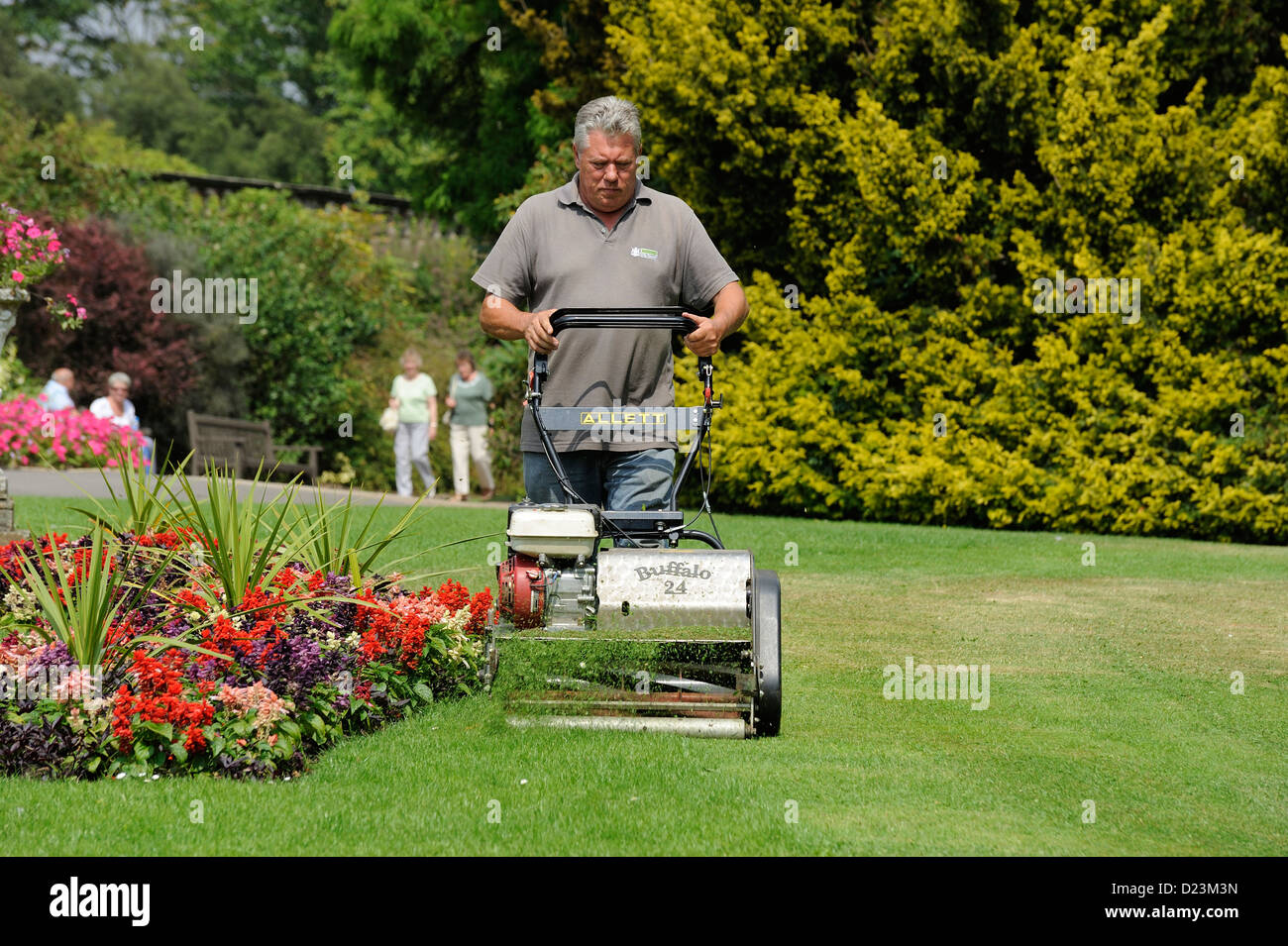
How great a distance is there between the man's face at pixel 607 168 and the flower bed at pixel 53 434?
30.8 feet

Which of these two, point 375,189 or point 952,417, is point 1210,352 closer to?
point 952,417

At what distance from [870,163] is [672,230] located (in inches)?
369

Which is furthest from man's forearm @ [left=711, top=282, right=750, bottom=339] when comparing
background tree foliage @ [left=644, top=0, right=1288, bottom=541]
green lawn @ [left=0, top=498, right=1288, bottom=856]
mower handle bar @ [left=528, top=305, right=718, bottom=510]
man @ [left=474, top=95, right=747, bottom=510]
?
background tree foliage @ [left=644, top=0, right=1288, bottom=541]

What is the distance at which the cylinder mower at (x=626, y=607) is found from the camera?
5141 millimetres

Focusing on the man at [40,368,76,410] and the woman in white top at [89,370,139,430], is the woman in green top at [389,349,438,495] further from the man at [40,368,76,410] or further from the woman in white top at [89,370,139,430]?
the man at [40,368,76,410]

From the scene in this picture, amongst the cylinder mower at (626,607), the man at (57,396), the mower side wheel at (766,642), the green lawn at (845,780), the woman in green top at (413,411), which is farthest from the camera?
the woman in green top at (413,411)

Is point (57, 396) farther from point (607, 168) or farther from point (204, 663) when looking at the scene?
point (607, 168)

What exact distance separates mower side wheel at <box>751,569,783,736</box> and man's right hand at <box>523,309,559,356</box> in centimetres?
108

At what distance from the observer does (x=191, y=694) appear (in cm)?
517

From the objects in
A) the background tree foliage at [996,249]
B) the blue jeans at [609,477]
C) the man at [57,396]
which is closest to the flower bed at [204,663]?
the blue jeans at [609,477]

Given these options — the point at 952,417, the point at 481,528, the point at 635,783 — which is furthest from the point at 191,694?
the point at 952,417

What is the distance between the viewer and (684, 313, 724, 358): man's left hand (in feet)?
17.2

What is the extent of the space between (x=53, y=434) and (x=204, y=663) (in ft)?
34.1

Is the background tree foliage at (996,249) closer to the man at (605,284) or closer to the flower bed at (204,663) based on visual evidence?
the flower bed at (204,663)
